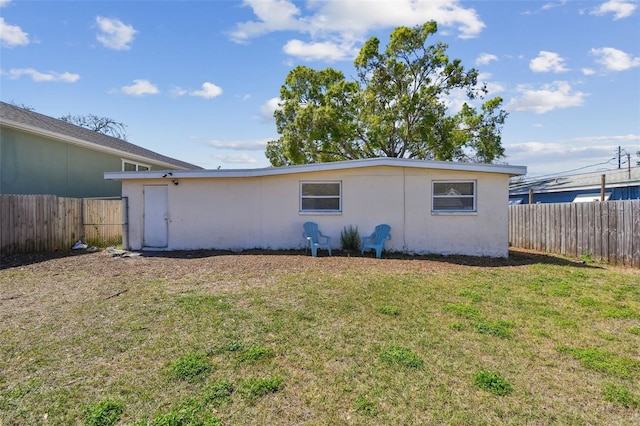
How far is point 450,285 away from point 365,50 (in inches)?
702

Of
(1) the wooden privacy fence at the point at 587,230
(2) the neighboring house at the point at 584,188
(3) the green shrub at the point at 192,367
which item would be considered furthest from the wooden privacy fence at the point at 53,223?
(2) the neighboring house at the point at 584,188

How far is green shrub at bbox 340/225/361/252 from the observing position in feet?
34.0

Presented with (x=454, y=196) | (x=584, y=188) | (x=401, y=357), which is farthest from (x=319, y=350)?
(x=584, y=188)

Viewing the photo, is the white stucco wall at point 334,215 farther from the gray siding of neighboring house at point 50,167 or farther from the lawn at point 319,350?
the gray siding of neighboring house at point 50,167

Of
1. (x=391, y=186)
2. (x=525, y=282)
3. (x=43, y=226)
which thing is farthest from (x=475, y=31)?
(x=43, y=226)

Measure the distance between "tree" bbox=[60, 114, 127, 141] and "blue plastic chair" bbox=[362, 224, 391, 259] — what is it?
1307 inches

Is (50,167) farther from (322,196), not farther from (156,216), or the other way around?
(322,196)

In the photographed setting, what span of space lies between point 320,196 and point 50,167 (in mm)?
10014

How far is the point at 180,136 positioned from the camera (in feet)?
63.3

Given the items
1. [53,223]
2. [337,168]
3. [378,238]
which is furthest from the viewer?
[53,223]

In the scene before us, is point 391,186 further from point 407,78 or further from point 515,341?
point 407,78

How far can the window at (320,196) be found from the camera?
10.6 m

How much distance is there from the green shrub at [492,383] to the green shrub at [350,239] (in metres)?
7.06

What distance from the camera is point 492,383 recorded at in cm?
Result: 317
